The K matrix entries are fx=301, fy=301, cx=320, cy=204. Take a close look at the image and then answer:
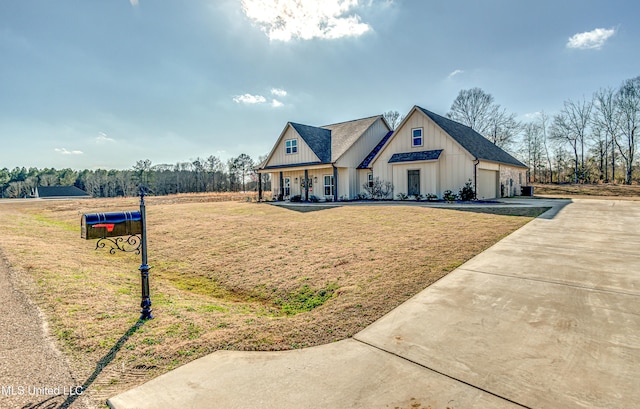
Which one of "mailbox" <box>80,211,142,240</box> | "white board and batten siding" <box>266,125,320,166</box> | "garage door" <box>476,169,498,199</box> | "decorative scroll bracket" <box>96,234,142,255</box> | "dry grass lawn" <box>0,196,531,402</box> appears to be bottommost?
"dry grass lawn" <box>0,196,531,402</box>

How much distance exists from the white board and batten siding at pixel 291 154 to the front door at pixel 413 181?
6973mm

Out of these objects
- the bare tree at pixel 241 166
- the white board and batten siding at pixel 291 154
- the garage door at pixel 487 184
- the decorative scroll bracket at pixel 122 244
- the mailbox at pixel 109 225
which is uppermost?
the bare tree at pixel 241 166

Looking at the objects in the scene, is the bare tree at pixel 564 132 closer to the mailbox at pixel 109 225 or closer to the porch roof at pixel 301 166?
the porch roof at pixel 301 166

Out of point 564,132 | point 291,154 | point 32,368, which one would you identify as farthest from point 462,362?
point 564,132

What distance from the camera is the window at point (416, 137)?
822 inches

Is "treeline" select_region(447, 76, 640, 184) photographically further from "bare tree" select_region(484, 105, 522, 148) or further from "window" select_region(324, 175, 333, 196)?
"window" select_region(324, 175, 333, 196)

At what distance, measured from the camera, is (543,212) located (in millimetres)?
12727

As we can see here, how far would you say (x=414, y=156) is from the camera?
808 inches

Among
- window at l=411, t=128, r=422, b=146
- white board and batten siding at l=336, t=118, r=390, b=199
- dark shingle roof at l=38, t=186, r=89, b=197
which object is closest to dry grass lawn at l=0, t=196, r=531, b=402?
window at l=411, t=128, r=422, b=146

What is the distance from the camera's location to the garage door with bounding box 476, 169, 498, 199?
20.0 m

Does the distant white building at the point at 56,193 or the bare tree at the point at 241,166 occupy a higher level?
the bare tree at the point at 241,166

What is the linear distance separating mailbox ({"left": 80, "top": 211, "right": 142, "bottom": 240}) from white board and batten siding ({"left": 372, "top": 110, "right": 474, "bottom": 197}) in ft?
61.2

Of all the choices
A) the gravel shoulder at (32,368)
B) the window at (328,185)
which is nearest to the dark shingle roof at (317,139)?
the window at (328,185)

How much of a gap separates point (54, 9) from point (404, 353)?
1372cm
